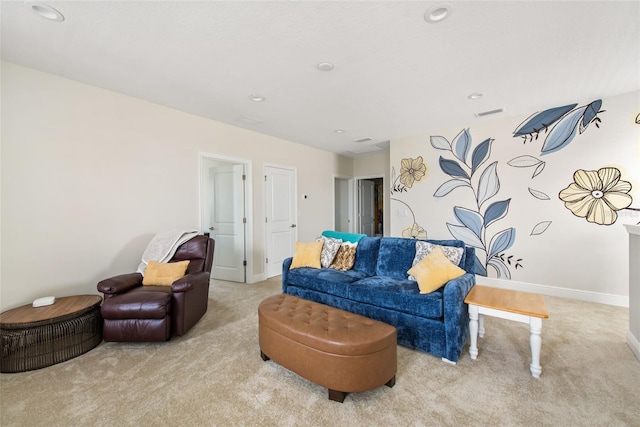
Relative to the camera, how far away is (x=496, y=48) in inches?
85.5

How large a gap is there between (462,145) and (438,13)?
113 inches

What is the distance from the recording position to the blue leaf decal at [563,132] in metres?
3.40

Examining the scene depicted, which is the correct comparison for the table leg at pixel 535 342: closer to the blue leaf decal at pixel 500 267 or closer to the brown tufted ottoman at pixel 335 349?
the brown tufted ottoman at pixel 335 349

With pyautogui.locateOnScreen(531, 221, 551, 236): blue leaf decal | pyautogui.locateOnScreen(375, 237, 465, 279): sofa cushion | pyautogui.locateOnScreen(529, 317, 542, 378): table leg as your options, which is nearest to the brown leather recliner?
pyautogui.locateOnScreen(375, 237, 465, 279): sofa cushion

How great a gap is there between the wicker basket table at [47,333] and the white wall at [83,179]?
54cm

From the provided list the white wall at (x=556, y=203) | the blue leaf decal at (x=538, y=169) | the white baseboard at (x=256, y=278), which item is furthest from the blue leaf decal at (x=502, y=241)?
the white baseboard at (x=256, y=278)

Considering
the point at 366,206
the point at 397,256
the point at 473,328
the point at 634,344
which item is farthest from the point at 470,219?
the point at 366,206

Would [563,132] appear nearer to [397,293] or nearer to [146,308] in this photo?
[397,293]

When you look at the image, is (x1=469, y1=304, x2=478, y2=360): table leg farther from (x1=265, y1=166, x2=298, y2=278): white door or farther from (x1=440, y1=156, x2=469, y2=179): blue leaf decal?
(x1=265, y1=166, x2=298, y2=278): white door

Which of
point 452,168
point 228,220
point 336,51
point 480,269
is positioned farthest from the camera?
point 228,220

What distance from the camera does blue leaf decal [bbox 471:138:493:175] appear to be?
4.00 meters

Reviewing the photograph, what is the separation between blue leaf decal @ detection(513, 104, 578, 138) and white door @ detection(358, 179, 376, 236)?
360 cm

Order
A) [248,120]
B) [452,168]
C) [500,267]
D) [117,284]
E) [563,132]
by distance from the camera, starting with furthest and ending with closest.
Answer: [452,168], [500,267], [248,120], [563,132], [117,284]

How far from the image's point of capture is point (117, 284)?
2.43 meters
